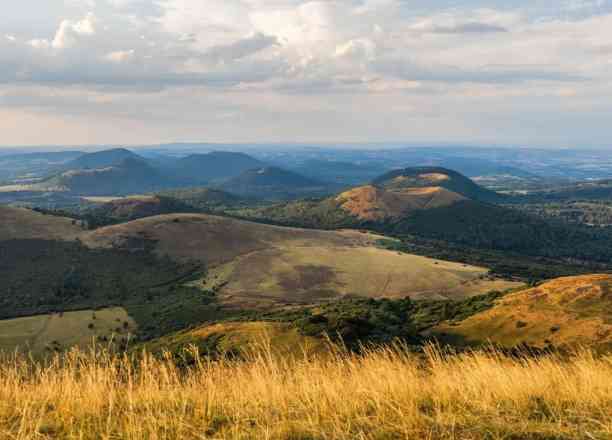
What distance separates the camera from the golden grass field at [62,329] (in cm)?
7756

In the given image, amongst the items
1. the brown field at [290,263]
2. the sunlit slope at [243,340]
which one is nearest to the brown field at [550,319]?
the sunlit slope at [243,340]

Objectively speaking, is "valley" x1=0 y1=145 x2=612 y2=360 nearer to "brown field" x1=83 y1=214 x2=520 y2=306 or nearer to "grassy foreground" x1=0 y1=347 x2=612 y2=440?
"brown field" x1=83 y1=214 x2=520 y2=306

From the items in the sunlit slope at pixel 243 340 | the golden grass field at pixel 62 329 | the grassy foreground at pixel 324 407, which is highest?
the grassy foreground at pixel 324 407

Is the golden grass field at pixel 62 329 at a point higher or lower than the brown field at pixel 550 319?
lower

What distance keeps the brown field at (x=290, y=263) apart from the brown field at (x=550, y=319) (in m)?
53.6

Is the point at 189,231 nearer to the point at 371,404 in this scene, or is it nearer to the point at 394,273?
the point at 394,273

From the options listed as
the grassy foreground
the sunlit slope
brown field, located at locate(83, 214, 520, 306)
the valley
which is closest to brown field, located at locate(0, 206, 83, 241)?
the valley

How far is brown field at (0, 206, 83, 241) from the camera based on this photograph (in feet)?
465

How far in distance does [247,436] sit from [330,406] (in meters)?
Answer: 1.69

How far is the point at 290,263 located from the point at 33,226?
8763 cm

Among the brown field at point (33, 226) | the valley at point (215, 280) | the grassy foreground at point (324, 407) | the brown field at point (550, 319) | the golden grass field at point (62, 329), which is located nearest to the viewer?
the grassy foreground at point (324, 407)

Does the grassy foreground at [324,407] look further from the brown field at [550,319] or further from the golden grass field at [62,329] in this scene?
the golden grass field at [62,329]

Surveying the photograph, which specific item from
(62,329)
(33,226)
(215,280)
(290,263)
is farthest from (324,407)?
(33,226)

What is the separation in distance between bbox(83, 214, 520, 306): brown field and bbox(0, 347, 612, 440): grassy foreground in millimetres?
99096
